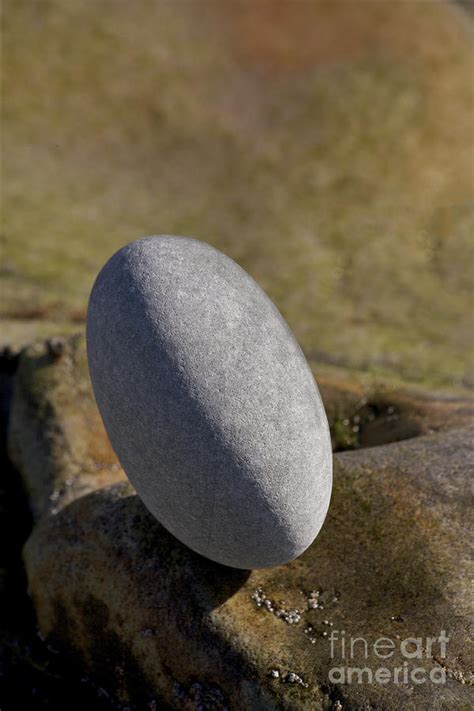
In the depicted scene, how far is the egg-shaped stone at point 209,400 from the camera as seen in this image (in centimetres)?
574

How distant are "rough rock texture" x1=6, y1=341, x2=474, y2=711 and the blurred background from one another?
6.37 meters

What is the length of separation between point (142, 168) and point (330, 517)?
1683cm

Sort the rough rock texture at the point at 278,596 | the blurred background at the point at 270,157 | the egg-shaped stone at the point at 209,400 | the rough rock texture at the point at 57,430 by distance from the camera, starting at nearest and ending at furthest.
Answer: the egg-shaped stone at the point at 209,400 → the rough rock texture at the point at 278,596 → the rough rock texture at the point at 57,430 → the blurred background at the point at 270,157

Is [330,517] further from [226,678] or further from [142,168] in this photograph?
[142,168]

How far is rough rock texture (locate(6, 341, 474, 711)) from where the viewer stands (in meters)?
5.95

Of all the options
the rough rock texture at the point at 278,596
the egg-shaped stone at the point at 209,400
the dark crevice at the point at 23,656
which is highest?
the egg-shaped stone at the point at 209,400

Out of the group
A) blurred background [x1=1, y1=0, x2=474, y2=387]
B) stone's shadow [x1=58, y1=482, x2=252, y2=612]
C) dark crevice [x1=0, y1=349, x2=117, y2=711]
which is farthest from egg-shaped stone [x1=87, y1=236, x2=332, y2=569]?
blurred background [x1=1, y1=0, x2=474, y2=387]

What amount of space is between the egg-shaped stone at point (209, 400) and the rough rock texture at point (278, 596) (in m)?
0.64

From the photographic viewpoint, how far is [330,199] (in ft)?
68.9

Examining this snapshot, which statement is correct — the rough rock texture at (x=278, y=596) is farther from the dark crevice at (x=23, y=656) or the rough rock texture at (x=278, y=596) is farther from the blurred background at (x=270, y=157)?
the blurred background at (x=270, y=157)

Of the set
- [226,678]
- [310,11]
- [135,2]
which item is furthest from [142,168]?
[226,678]

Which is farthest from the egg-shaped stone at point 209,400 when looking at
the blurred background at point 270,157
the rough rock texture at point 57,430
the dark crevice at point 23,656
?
the blurred background at point 270,157

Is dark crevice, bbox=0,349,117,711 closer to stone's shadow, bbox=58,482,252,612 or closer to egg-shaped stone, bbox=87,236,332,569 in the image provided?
stone's shadow, bbox=58,482,252,612

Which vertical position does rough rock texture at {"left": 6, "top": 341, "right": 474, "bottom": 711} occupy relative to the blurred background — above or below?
below
